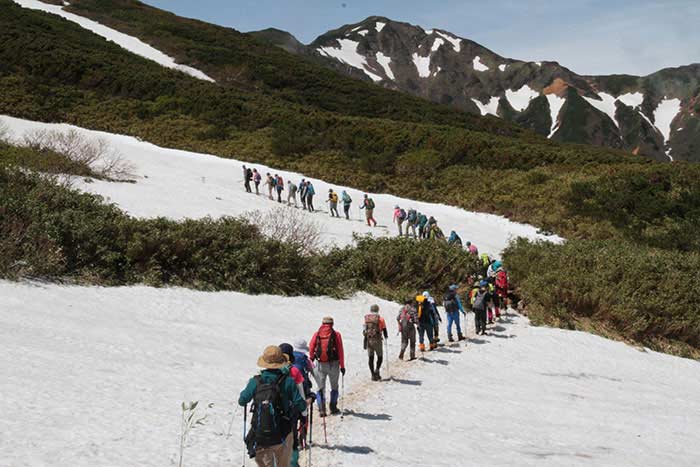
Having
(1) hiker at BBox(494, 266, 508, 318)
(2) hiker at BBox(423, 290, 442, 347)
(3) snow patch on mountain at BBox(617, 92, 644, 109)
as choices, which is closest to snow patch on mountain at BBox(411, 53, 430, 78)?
(3) snow patch on mountain at BBox(617, 92, 644, 109)

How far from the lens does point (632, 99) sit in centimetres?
17188

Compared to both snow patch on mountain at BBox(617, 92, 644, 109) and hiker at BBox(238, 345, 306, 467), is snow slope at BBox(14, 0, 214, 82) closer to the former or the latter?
hiker at BBox(238, 345, 306, 467)

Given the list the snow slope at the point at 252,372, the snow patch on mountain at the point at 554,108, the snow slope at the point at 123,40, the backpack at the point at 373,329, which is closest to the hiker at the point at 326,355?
the snow slope at the point at 252,372

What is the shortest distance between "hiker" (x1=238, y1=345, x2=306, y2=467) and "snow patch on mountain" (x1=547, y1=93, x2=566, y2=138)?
157 m

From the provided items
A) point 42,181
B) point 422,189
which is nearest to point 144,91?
point 422,189

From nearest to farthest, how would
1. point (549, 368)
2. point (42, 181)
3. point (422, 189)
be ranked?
point (549, 368) < point (42, 181) < point (422, 189)

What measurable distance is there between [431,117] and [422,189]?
99.8ft

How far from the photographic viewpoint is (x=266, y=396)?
5105mm

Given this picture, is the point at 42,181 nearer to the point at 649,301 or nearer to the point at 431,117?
the point at 649,301

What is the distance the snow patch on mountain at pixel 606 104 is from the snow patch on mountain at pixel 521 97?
13678 mm

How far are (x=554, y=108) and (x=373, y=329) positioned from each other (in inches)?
6310

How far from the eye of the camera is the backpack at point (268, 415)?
5082 mm

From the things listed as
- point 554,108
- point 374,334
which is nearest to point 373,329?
point 374,334

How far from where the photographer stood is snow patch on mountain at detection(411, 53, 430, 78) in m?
165
